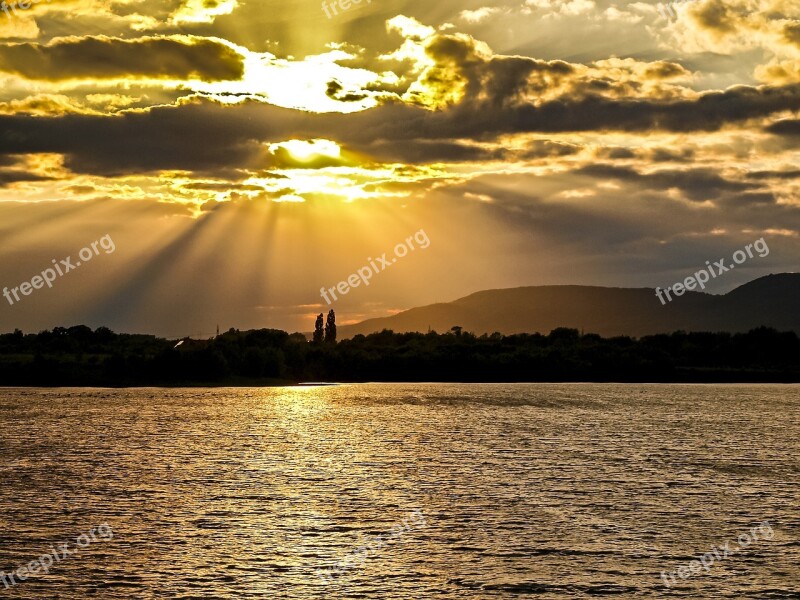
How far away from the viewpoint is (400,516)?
2485 inches

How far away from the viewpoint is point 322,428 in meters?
157

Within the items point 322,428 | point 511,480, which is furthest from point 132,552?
point 322,428

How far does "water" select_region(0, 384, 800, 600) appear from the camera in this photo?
44531 mm

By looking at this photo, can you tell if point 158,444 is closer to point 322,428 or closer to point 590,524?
point 322,428

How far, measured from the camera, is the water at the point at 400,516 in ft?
146

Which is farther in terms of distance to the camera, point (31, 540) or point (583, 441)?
point (583, 441)

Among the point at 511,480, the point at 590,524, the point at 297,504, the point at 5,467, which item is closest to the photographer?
the point at 590,524

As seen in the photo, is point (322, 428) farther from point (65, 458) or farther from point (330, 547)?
point (330, 547)

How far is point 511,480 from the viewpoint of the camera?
8256 cm

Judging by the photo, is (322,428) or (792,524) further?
(322,428)

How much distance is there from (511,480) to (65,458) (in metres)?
51.5

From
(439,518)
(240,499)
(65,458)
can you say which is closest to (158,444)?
(65,458)

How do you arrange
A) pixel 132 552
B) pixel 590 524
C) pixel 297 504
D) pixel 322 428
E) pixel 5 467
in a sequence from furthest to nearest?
1. pixel 322 428
2. pixel 5 467
3. pixel 297 504
4. pixel 590 524
5. pixel 132 552

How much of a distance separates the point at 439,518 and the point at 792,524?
22.7 meters
